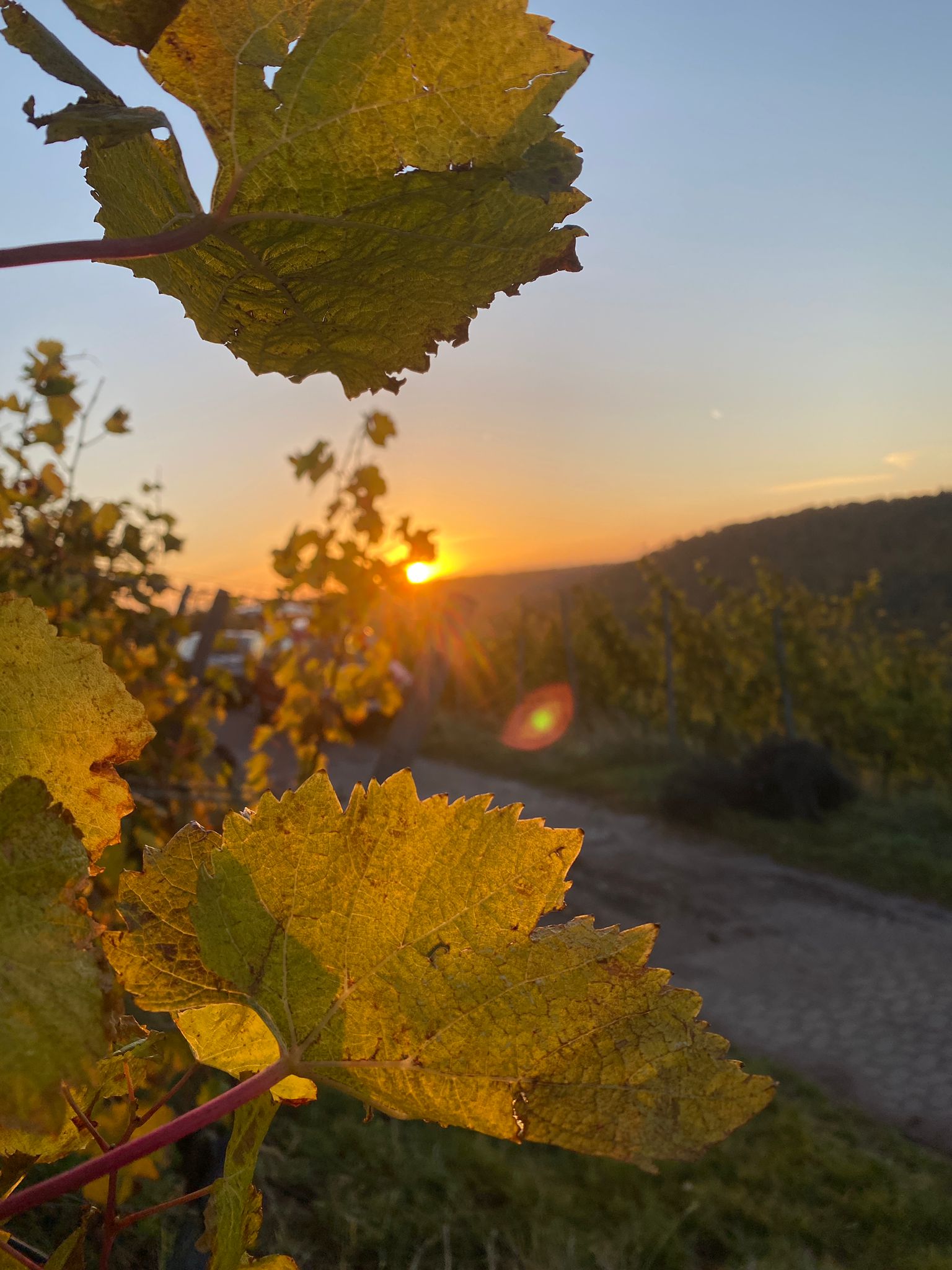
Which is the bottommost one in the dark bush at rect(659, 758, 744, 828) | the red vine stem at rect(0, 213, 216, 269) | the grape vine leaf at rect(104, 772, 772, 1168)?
the dark bush at rect(659, 758, 744, 828)

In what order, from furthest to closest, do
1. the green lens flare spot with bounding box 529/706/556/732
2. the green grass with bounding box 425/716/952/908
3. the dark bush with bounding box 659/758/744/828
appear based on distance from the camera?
the green lens flare spot with bounding box 529/706/556/732 < the dark bush with bounding box 659/758/744/828 < the green grass with bounding box 425/716/952/908

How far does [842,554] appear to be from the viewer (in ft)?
114

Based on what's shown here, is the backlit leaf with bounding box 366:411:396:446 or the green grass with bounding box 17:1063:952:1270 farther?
the backlit leaf with bounding box 366:411:396:446

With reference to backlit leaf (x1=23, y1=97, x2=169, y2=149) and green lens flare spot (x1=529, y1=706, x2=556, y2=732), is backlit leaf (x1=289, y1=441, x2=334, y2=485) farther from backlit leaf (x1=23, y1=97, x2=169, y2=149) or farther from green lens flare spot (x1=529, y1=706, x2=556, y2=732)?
green lens flare spot (x1=529, y1=706, x2=556, y2=732)

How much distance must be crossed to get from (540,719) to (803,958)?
27.3 feet

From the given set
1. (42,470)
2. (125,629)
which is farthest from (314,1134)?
(42,470)

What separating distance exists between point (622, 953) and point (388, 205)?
35 cm

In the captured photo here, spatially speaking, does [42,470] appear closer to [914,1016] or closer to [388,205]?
[388,205]

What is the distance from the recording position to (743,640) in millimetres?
12758

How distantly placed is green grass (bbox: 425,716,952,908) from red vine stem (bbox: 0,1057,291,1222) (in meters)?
7.52

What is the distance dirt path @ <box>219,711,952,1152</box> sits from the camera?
4.38 meters

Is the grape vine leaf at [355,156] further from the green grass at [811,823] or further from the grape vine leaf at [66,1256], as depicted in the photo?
the green grass at [811,823]

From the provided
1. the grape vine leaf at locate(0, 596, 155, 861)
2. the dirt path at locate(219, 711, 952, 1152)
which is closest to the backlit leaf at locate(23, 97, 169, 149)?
the grape vine leaf at locate(0, 596, 155, 861)

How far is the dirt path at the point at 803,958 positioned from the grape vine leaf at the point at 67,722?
4070mm
